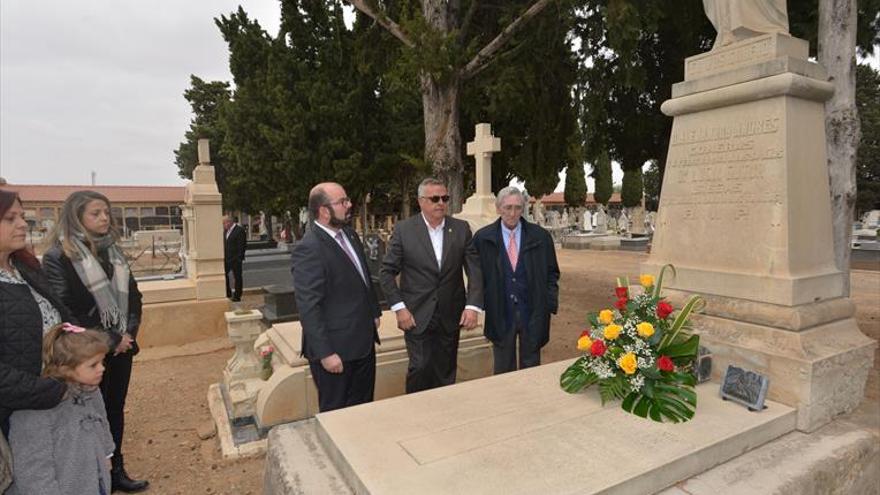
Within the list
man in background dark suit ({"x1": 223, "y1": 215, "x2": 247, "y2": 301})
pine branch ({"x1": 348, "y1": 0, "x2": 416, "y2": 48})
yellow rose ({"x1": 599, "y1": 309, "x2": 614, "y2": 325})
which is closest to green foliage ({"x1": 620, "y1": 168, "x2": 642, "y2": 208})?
pine branch ({"x1": 348, "y1": 0, "x2": 416, "y2": 48})

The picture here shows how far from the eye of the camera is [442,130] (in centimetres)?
887

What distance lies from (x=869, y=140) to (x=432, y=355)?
41.9 meters

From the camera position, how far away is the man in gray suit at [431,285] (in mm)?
3393

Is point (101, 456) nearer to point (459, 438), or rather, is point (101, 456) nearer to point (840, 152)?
point (459, 438)

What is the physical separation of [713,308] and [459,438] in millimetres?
1942

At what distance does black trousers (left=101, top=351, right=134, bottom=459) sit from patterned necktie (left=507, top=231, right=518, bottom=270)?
2.64 meters

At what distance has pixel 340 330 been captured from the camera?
3.02 metres

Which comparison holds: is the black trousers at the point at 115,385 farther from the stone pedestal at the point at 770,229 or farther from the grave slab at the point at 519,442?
the stone pedestal at the point at 770,229

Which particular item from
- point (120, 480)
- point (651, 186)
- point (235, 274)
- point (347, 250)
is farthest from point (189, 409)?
point (651, 186)

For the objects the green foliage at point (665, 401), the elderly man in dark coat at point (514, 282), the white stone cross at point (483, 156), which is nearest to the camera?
the green foliage at point (665, 401)

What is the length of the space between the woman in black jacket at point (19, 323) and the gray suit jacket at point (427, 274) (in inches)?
72.5

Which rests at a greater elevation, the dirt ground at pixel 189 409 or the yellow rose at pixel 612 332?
the yellow rose at pixel 612 332

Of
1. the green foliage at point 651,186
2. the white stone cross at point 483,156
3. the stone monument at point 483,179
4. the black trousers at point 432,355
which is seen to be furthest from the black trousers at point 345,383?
the green foliage at point 651,186

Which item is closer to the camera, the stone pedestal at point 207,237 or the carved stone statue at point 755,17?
the carved stone statue at point 755,17
